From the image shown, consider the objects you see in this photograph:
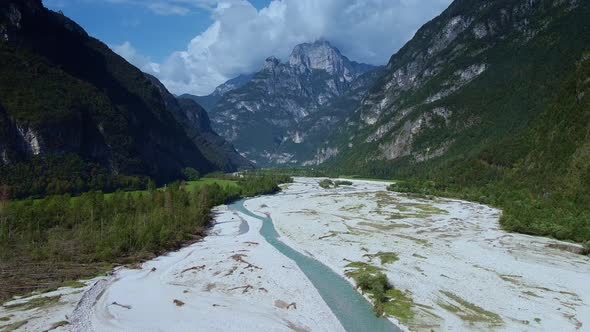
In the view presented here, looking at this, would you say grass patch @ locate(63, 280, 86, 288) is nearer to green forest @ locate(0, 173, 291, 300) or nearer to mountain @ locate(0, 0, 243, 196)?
green forest @ locate(0, 173, 291, 300)

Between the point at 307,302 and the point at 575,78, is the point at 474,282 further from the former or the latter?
the point at 575,78

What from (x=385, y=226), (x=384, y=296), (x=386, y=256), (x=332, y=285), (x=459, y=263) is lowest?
(x=332, y=285)

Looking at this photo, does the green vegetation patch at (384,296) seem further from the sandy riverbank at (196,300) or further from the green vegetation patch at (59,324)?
the green vegetation patch at (59,324)

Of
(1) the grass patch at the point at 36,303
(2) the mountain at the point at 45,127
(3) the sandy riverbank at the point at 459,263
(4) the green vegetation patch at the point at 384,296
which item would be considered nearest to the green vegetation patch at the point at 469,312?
(3) the sandy riverbank at the point at 459,263

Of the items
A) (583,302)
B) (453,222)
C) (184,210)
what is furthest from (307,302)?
(453,222)

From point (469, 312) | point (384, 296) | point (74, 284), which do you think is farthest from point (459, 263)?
point (74, 284)

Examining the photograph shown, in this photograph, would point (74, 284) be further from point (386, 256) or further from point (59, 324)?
point (386, 256)
